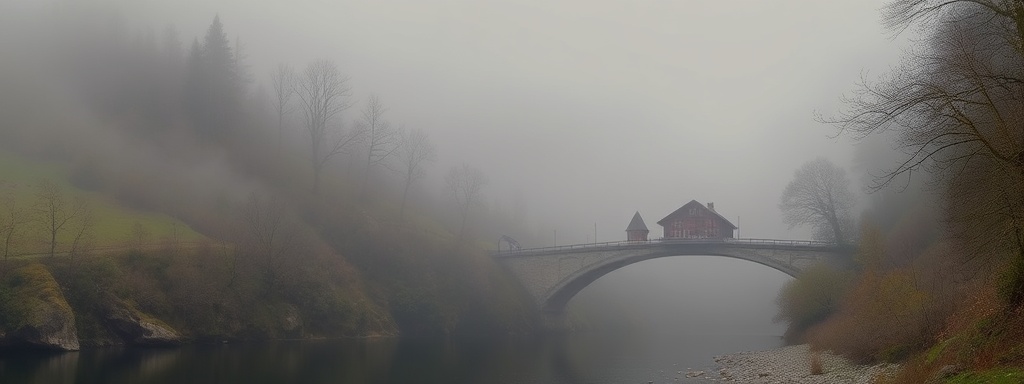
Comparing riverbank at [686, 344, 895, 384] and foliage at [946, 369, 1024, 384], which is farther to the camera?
riverbank at [686, 344, 895, 384]

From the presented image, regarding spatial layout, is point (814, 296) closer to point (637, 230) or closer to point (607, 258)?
point (607, 258)

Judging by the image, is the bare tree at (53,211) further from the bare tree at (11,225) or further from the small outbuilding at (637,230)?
the small outbuilding at (637,230)

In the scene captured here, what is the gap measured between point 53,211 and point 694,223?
207 ft

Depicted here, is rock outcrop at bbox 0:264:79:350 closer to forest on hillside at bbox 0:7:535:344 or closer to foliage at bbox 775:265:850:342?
forest on hillside at bbox 0:7:535:344

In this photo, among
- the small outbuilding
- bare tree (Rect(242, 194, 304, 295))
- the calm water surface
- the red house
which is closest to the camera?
the calm water surface

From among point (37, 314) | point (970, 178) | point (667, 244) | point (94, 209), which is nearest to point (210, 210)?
point (94, 209)

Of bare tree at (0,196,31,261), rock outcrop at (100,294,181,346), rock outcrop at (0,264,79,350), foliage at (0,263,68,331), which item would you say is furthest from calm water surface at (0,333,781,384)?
bare tree at (0,196,31,261)

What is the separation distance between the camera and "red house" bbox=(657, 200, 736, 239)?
281 feet

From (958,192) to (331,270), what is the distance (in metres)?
56.6

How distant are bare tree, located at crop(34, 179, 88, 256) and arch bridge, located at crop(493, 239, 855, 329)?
46.4 meters

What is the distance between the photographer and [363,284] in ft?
241

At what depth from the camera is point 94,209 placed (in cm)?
6381

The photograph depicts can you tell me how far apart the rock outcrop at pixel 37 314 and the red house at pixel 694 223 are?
202ft

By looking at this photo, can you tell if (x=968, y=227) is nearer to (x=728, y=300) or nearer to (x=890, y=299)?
(x=890, y=299)
